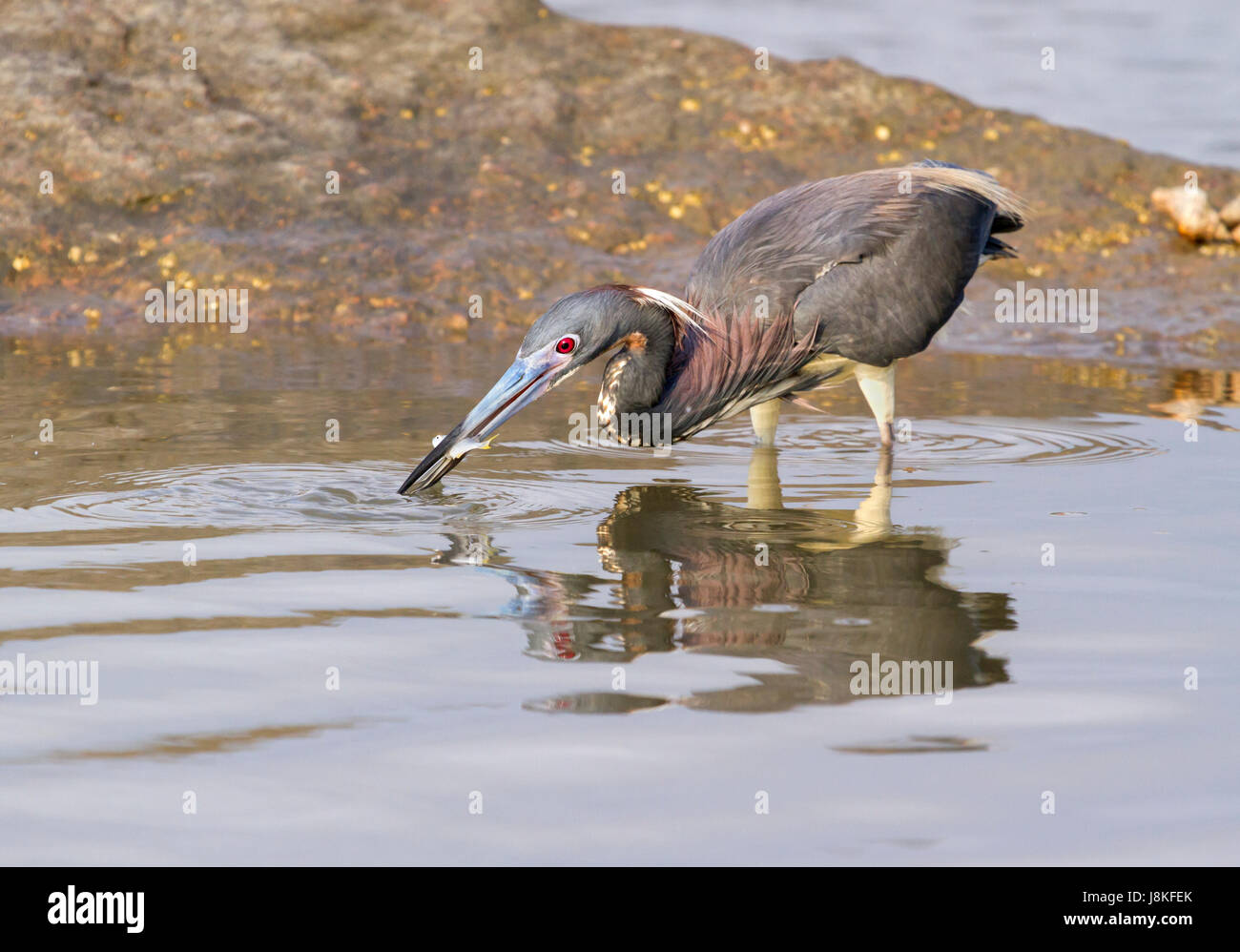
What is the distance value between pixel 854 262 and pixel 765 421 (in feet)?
3.19

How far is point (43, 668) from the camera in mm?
4824

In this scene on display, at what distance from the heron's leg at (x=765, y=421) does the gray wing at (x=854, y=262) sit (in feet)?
1.85

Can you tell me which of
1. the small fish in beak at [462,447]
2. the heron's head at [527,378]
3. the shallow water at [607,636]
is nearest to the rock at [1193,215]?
the shallow water at [607,636]

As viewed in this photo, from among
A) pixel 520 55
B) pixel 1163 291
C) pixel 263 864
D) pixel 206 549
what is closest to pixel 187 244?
pixel 520 55

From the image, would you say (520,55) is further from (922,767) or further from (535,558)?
(922,767)

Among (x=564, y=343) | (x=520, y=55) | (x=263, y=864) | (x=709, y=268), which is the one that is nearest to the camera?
(x=263, y=864)

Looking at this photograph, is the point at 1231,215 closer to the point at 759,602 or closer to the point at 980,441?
the point at 980,441

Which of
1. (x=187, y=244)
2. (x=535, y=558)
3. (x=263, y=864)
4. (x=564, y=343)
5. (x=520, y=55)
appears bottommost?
(x=263, y=864)

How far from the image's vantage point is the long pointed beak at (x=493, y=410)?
695 centimetres

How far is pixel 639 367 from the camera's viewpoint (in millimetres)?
7566

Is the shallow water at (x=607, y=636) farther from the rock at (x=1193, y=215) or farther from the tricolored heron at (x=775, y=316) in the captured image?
the rock at (x=1193, y=215)

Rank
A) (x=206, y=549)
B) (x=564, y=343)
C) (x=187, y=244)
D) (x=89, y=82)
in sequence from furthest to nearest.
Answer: (x=89, y=82) → (x=187, y=244) → (x=564, y=343) → (x=206, y=549)

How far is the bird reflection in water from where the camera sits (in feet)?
16.2

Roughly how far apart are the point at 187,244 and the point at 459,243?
198cm
